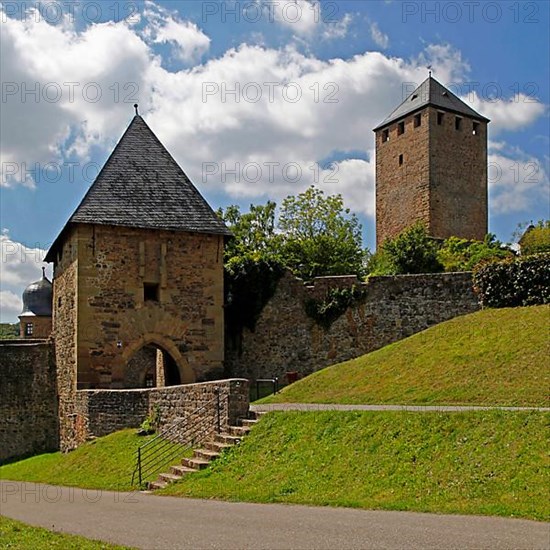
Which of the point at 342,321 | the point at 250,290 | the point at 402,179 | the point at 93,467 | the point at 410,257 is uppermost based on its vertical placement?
the point at 402,179

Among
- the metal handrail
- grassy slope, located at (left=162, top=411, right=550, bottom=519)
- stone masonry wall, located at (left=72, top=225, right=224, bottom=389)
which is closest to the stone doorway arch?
stone masonry wall, located at (left=72, top=225, right=224, bottom=389)

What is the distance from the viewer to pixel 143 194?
26.0 m

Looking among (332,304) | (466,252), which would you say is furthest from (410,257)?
(332,304)

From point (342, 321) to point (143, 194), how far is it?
764 centimetres

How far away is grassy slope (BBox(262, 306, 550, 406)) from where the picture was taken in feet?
54.2

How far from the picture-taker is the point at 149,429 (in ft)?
66.7

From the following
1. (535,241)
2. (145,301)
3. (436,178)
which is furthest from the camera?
(436,178)

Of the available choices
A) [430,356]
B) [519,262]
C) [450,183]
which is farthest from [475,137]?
[430,356]

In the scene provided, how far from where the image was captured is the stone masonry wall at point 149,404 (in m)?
16.8

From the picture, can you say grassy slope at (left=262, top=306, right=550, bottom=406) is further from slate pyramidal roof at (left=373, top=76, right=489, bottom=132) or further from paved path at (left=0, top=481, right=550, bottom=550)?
slate pyramidal roof at (left=373, top=76, right=489, bottom=132)

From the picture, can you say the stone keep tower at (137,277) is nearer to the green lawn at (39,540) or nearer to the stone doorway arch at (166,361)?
the stone doorway arch at (166,361)

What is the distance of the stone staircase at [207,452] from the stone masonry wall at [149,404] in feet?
1.39

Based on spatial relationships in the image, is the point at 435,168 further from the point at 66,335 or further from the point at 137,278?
the point at 66,335

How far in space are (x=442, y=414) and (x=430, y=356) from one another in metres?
6.81
